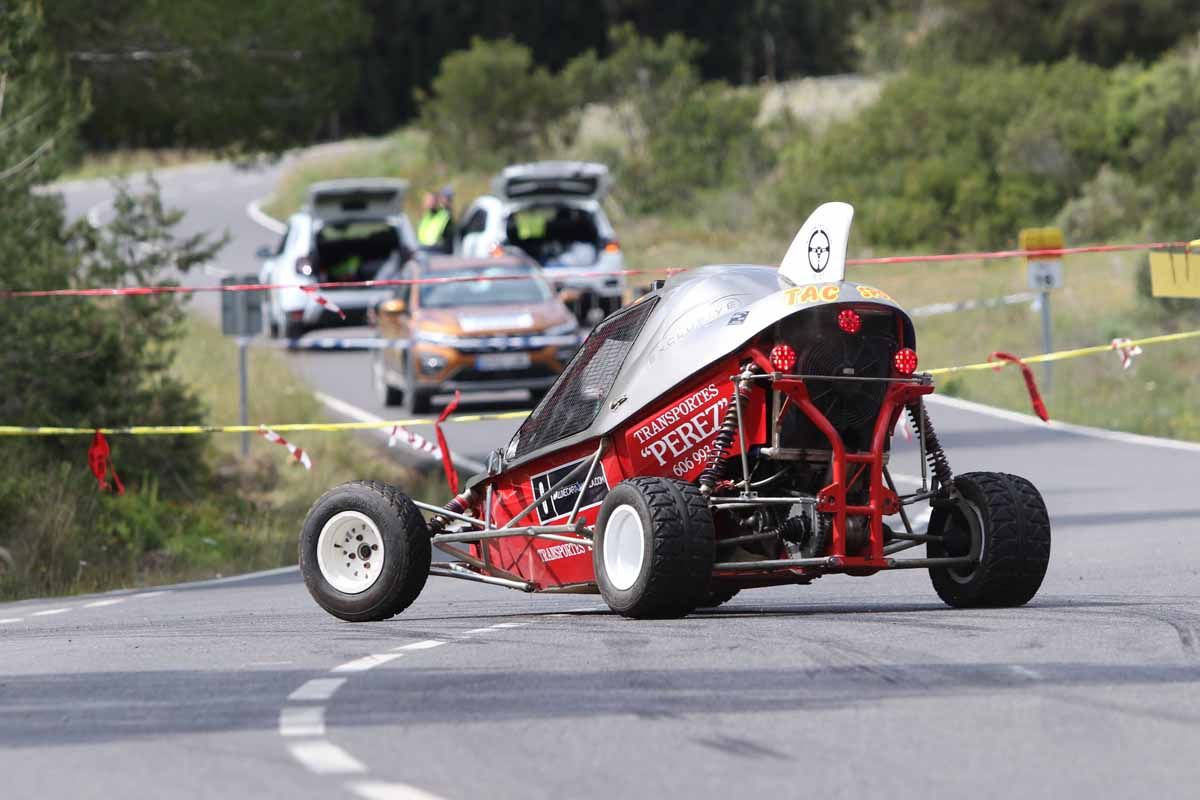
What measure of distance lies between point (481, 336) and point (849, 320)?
15941mm

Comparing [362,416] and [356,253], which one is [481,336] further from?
[356,253]

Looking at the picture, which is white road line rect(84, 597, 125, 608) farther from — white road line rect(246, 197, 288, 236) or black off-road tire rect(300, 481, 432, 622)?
white road line rect(246, 197, 288, 236)

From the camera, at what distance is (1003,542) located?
36.1ft

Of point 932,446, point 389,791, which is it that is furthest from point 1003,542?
point 389,791

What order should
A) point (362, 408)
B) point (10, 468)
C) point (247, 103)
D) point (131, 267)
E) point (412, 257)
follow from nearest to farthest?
point (10, 468), point (131, 267), point (247, 103), point (362, 408), point (412, 257)

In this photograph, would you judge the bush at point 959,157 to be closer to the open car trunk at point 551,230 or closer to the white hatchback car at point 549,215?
the white hatchback car at point 549,215

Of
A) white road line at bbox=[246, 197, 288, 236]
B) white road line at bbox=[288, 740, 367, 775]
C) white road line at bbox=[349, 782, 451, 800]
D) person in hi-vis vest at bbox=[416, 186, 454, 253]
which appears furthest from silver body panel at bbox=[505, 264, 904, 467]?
white road line at bbox=[246, 197, 288, 236]

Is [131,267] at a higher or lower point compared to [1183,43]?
lower

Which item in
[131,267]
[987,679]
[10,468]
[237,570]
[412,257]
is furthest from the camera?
[412,257]

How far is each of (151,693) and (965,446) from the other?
51.2 ft

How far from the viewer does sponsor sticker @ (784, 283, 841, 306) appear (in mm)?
10891

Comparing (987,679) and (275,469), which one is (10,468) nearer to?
(275,469)

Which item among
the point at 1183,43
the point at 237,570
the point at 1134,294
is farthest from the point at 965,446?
the point at 1183,43

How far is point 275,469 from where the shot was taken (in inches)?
939
